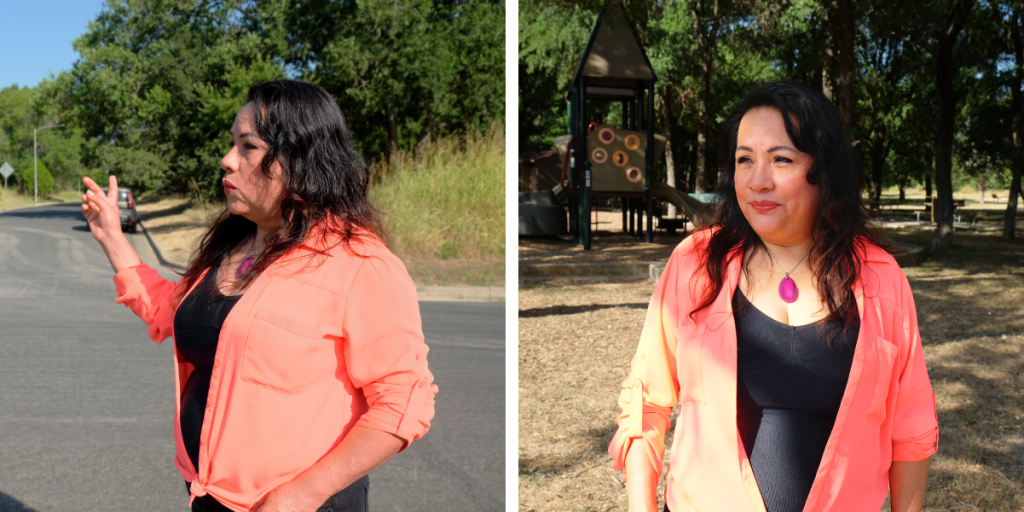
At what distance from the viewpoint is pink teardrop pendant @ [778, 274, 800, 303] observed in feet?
5.51

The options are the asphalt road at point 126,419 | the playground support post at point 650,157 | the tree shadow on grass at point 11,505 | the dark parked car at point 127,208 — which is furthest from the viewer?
the dark parked car at point 127,208

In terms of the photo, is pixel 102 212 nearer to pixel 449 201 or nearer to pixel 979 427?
pixel 979 427

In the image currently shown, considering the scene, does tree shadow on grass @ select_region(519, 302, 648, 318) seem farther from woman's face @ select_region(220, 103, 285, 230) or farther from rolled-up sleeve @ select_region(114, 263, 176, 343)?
woman's face @ select_region(220, 103, 285, 230)

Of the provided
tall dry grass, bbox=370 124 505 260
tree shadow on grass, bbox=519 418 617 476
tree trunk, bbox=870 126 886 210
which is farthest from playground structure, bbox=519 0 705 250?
tree trunk, bbox=870 126 886 210

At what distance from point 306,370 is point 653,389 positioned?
745 mm

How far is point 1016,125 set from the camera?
20719 mm

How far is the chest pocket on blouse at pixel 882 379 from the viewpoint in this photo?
1.60 metres

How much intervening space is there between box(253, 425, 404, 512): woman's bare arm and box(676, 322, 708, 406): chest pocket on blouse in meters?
0.62

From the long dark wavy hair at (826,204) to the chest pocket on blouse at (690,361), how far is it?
4 cm

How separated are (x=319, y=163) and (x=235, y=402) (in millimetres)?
567

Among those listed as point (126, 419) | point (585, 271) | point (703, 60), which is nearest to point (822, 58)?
point (703, 60)

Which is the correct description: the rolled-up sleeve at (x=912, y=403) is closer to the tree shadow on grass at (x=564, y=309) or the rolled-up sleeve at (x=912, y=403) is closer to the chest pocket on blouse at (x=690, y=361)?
the chest pocket on blouse at (x=690, y=361)

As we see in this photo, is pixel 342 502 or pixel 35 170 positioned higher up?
pixel 35 170

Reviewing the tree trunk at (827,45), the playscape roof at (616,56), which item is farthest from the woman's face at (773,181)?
the tree trunk at (827,45)
